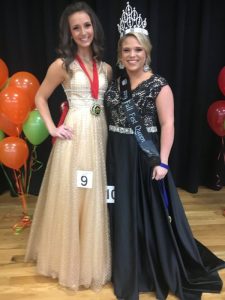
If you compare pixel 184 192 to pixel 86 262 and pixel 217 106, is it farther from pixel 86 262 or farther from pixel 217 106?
pixel 86 262

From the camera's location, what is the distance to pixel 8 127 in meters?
2.42

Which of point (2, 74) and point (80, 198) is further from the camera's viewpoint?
point (2, 74)

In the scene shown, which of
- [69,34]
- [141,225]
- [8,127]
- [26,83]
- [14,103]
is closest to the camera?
[69,34]

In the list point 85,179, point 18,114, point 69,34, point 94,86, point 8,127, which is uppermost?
point 69,34

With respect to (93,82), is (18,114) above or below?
below

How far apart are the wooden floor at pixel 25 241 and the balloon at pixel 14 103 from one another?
95 centimetres

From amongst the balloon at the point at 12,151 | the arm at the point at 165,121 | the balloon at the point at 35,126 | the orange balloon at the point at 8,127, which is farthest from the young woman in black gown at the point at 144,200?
the orange balloon at the point at 8,127

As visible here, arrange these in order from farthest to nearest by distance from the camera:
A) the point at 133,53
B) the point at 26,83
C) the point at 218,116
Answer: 1. the point at 218,116
2. the point at 26,83
3. the point at 133,53

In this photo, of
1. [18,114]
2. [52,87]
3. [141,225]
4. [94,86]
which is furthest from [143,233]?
[18,114]

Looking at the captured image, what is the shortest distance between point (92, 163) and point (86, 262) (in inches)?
22.6

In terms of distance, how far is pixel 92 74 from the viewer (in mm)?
1779

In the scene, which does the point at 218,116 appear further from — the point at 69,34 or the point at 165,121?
the point at 69,34

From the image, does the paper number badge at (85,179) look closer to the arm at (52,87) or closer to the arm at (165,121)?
the arm at (52,87)

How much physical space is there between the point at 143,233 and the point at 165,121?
66 cm
